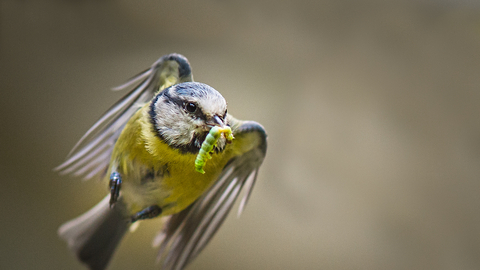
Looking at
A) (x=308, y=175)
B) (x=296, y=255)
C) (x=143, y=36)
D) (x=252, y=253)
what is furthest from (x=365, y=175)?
(x=143, y=36)

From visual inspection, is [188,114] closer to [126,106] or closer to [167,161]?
[167,161]

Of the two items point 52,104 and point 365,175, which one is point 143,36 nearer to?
point 52,104

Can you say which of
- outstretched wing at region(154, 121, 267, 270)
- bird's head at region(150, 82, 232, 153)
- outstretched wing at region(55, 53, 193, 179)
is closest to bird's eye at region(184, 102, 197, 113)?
bird's head at region(150, 82, 232, 153)

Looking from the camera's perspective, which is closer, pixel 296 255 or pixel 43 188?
pixel 43 188

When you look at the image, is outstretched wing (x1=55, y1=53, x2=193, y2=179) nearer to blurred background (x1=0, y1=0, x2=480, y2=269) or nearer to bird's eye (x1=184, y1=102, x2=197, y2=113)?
bird's eye (x1=184, y1=102, x2=197, y2=113)

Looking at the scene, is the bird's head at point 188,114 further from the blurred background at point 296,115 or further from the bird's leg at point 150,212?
the blurred background at point 296,115

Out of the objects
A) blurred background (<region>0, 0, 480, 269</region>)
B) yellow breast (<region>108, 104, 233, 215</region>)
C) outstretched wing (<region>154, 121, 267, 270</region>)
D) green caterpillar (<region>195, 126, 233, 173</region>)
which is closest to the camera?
green caterpillar (<region>195, 126, 233, 173</region>)
